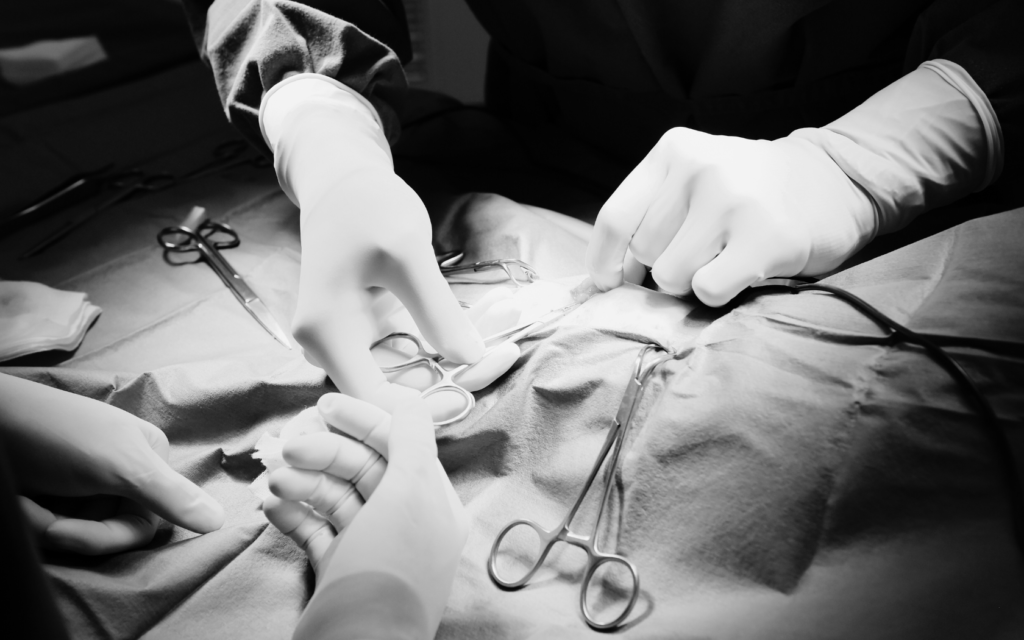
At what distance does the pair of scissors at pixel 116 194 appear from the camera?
5.45 ft

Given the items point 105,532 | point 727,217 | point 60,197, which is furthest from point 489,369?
point 60,197

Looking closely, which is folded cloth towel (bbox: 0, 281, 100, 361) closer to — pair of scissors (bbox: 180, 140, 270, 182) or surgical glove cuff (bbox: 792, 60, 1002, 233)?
pair of scissors (bbox: 180, 140, 270, 182)

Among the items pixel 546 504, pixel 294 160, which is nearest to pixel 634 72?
pixel 294 160

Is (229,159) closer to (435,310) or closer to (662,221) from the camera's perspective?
(435,310)

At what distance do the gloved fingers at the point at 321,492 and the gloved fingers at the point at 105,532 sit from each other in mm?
242

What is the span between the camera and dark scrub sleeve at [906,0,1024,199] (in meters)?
1.04

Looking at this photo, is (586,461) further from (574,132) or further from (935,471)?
(574,132)

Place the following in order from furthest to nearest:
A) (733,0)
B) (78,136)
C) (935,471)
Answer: (78,136) → (733,0) → (935,471)

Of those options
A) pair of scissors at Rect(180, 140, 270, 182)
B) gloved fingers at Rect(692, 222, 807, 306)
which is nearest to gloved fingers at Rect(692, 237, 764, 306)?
gloved fingers at Rect(692, 222, 807, 306)

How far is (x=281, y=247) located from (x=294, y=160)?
379 millimetres

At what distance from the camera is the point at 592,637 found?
0.69 metres

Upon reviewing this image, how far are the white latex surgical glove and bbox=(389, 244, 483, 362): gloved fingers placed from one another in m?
0.27

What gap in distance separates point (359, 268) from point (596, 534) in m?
0.56

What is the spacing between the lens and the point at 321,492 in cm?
79
